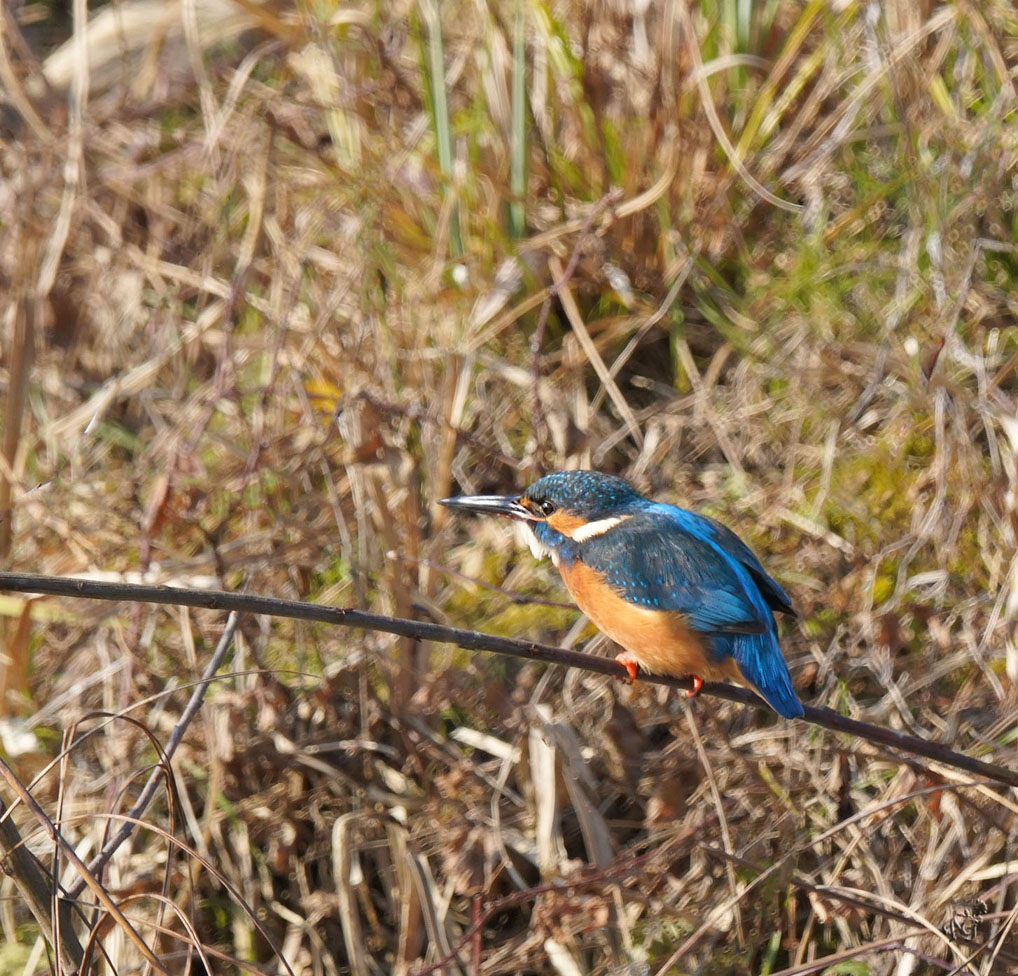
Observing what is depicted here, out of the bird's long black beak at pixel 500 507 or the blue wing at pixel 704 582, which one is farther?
the bird's long black beak at pixel 500 507

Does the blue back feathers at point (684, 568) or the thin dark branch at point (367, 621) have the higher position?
the thin dark branch at point (367, 621)

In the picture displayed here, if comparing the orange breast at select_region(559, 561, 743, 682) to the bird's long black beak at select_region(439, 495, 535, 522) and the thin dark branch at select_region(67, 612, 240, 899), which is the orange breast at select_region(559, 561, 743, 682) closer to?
the bird's long black beak at select_region(439, 495, 535, 522)

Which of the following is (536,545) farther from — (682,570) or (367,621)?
(367,621)

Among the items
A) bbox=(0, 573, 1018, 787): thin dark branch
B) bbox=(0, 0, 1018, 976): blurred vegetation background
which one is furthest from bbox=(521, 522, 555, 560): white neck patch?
bbox=(0, 573, 1018, 787): thin dark branch

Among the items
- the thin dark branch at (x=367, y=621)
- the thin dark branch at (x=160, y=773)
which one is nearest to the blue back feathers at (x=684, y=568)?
the thin dark branch at (x=367, y=621)

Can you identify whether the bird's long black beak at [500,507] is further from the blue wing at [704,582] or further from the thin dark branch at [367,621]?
the thin dark branch at [367,621]

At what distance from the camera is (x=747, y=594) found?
2.51 m

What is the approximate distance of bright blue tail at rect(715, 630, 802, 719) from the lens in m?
2.36

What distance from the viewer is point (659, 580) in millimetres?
2576

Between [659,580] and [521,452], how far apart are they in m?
1.26

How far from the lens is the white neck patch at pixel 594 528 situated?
8.98 ft

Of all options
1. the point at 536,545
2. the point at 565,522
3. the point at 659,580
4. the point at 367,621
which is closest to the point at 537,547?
the point at 536,545

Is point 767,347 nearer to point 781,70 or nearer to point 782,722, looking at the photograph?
point 781,70

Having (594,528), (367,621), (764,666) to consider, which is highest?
(367,621)
